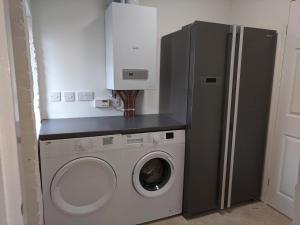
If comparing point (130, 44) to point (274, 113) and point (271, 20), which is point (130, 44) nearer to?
point (271, 20)

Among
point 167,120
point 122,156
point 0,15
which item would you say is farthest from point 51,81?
point 0,15

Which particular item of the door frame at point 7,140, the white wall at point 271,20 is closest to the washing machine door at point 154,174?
the white wall at point 271,20

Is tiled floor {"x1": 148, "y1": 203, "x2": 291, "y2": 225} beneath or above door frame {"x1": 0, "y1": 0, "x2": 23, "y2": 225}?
beneath

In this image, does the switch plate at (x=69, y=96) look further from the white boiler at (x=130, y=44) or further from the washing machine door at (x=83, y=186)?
the washing machine door at (x=83, y=186)

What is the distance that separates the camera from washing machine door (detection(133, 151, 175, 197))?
1932 mm

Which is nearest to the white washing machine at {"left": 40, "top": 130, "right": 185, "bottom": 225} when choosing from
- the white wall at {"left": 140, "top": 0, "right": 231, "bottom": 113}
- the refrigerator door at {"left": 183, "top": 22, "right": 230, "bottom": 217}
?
the refrigerator door at {"left": 183, "top": 22, "right": 230, "bottom": 217}

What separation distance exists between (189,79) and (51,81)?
4.28 feet

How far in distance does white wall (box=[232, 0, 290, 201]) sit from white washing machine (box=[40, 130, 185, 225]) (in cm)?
99

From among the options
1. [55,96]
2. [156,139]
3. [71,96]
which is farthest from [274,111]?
[55,96]

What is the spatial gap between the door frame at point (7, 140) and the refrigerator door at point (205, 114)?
157 cm

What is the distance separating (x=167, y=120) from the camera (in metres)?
2.23

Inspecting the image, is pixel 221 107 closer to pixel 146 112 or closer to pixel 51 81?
pixel 146 112

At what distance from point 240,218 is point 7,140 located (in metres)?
2.27

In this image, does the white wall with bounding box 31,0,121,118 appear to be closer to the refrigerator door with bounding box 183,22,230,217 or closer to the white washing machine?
the white washing machine
